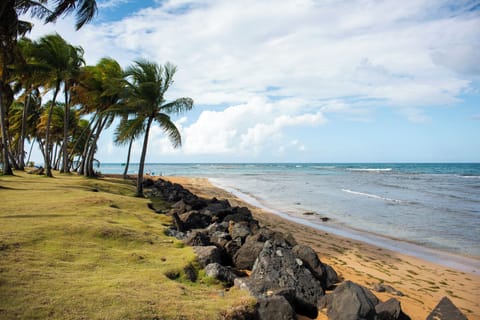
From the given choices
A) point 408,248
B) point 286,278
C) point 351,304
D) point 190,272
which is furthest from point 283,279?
point 408,248

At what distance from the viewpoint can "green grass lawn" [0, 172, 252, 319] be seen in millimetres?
4242

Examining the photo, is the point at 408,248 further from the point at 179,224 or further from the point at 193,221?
the point at 179,224

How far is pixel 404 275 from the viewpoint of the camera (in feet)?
31.4

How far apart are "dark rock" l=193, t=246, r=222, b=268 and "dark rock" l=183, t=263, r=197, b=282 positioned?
0.40m

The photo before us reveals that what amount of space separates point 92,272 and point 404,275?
8.37 metres

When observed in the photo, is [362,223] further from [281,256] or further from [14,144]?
[14,144]

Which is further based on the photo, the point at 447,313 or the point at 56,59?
the point at 56,59

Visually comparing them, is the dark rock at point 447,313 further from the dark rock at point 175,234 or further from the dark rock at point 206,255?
the dark rock at point 175,234

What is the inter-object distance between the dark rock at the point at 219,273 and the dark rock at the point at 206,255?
320mm

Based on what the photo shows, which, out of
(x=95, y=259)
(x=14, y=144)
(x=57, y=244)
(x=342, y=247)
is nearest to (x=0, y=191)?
(x=57, y=244)

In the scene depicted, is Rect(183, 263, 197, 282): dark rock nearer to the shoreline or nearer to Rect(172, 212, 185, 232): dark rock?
Rect(172, 212, 185, 232): dark rock

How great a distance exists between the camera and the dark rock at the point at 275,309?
498 centimetres

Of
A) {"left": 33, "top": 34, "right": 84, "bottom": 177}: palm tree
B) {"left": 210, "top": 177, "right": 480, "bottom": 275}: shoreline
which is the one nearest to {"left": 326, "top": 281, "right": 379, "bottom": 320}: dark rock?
{"left": 210, "top": 177, "right": 480, "bottom": 275}: shoreline

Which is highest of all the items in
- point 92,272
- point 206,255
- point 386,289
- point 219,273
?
point 92,272
